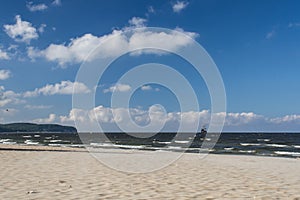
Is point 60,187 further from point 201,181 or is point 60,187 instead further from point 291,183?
point 291,183

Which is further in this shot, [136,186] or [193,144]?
[193,144]

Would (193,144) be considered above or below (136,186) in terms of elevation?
above

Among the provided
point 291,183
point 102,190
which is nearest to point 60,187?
point 102,190

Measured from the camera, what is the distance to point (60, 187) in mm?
10727

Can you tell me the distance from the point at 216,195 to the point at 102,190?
10.6ft

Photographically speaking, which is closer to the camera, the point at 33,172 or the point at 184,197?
the point at 184,197

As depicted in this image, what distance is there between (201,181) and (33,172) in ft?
22.0

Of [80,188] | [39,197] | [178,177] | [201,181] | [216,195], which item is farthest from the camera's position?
[178,177]

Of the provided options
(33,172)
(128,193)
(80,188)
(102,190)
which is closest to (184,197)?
(128,193)

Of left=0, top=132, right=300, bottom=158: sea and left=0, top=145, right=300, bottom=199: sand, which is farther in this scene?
left=0, top=132, right=300, bottom=158: sea

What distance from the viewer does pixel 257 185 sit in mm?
11688

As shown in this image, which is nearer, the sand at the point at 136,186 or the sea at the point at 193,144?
the sand at the point at 136,186

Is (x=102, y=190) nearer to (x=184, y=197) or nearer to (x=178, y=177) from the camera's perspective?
(x=184, y=197)

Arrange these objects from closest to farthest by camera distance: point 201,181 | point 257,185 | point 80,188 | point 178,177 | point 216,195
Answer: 1. point 216,195
2. point 80,188
3. point 257,185
4. point 201,181
5. point 178,177
